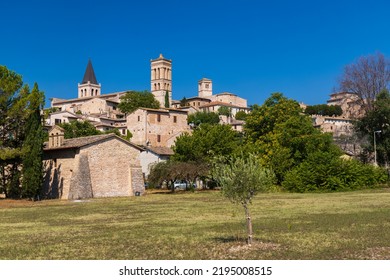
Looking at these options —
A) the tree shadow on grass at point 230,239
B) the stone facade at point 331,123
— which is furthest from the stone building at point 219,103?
the tree shadow on grass at point 230,239

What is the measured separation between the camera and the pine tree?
41656mm

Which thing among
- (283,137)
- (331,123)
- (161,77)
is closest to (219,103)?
(161,77)

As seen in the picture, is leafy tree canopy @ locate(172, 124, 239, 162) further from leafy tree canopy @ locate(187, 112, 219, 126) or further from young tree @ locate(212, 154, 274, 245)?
leafy tree canopy @ locate(187, 112, 219, 126)

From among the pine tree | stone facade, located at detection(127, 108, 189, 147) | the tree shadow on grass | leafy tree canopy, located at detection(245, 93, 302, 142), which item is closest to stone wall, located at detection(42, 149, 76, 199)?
the pine tree

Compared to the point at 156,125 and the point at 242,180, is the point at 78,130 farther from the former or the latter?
the point at 242,180

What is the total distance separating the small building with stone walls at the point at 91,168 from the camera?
4512 centimetres

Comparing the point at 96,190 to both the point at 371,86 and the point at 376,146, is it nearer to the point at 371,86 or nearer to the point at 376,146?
the point at 376,146

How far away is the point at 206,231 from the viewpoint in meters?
17.5

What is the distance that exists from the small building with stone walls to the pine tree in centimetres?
365

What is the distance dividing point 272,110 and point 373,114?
12543mm

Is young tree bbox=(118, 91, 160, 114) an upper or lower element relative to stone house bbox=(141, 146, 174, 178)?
upper

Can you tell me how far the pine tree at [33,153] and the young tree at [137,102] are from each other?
81.8 metres

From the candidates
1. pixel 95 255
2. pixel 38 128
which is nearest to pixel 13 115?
pixel 38 128

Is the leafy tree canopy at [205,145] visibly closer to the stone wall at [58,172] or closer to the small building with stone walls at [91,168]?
the small building with stone walls at [91,168]
